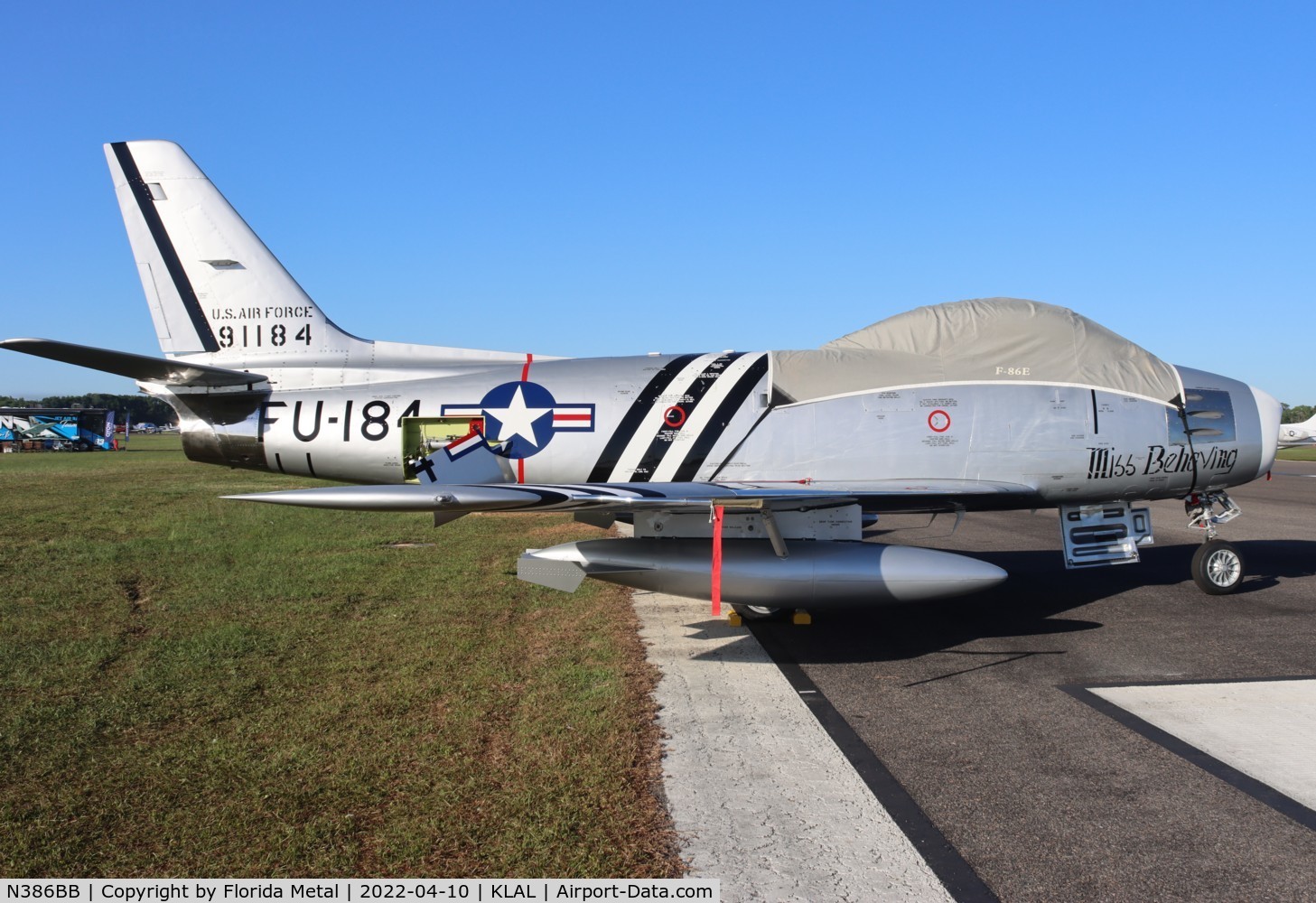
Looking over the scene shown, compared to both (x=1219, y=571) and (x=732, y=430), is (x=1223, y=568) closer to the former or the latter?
(x=1219, y=571)

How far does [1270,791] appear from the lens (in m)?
4.81

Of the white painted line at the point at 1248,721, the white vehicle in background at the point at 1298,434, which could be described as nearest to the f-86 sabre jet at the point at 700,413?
the white painted line at the point at 1248,721

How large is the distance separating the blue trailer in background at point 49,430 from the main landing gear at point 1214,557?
7318 centimetres

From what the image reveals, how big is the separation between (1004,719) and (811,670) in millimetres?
1716

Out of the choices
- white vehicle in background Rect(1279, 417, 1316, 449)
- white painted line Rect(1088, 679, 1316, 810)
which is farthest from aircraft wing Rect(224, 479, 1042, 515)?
white vehicle in background Rect(1279, 417, 1316, 449)

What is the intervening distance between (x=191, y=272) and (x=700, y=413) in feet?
19.6

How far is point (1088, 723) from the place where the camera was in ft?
19.4

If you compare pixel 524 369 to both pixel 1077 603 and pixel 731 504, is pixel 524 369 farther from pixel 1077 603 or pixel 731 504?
pixel 1077 603

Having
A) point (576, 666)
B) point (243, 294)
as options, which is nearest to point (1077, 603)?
point (576, 666)

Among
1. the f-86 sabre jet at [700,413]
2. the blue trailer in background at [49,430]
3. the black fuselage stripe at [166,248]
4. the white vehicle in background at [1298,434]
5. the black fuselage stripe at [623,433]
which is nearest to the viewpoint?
the f-86 sabre jet at [700,413]

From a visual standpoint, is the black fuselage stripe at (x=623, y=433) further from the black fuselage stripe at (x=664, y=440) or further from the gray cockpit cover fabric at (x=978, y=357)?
the gray cockpit cover fabric at (x=978, y=357)

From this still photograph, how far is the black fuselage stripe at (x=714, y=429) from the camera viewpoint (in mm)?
8891

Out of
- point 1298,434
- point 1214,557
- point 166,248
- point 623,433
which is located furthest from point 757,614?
point 1298,434

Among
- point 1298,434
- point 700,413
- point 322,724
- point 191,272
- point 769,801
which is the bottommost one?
point 769,801
